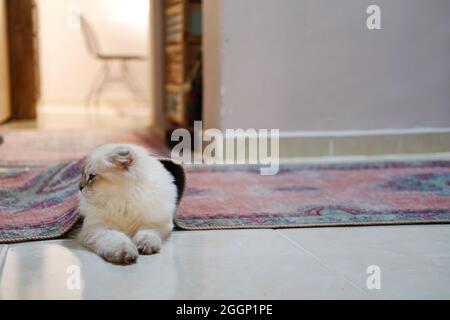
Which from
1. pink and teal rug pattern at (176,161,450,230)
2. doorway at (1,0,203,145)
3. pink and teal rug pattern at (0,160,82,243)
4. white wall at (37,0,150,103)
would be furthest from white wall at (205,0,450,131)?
white wall at (37,0,150,103)

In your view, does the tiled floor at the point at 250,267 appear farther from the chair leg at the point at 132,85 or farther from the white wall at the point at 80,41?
the white wall at the point at 80,41

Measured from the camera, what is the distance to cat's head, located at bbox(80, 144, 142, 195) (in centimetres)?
147

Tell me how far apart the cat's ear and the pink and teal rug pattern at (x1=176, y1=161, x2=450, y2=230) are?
37 cm

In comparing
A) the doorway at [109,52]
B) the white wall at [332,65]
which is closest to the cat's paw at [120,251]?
the white wall at [332,65]

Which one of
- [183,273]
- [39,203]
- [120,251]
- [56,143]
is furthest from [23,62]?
[183,273]

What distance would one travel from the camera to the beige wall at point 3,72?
5.43 m

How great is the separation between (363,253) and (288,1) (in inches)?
75.7

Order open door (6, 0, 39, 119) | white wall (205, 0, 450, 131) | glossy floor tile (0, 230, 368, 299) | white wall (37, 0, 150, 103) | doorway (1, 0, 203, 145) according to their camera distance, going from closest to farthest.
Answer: glossy floor tile (0, 230, 368, 299) → white wall (205, 0, 450, 131) → doorway (1, 0, 203, 145) → open door (6, 0, 39, 119) → white wall (37, 0, 150, 103)

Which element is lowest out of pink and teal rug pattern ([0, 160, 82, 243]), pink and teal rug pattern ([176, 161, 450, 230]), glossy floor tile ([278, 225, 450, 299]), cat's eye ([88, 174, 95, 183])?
glossy floor tile ([278, 225, 450, 299])

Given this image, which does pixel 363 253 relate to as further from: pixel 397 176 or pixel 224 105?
pixel 224 105

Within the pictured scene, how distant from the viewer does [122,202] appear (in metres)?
1.52

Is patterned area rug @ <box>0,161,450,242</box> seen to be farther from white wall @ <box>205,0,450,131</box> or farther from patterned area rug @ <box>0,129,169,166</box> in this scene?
patterned area rug @ <box>0,129,169,166</box>

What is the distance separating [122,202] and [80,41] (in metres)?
7.54
